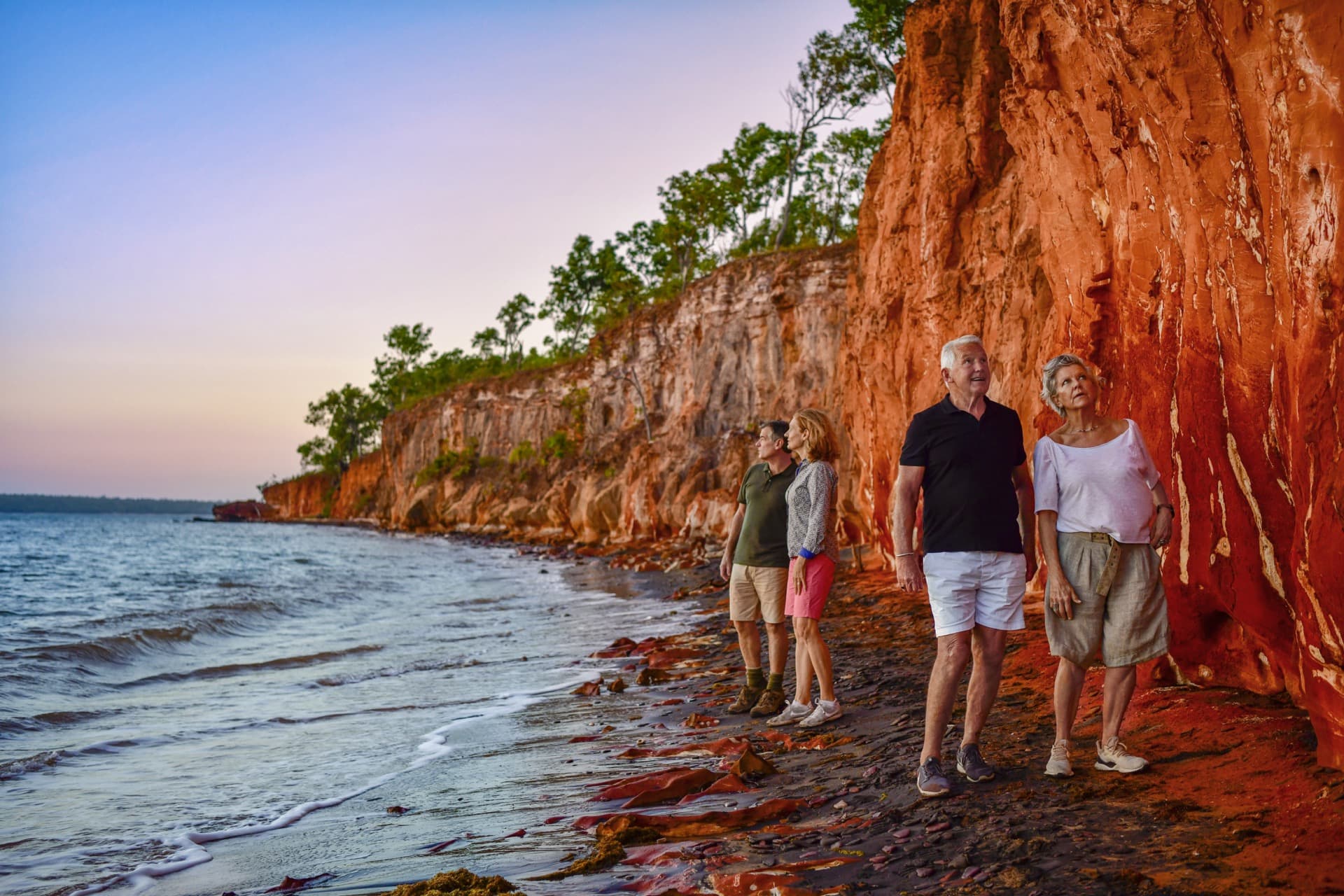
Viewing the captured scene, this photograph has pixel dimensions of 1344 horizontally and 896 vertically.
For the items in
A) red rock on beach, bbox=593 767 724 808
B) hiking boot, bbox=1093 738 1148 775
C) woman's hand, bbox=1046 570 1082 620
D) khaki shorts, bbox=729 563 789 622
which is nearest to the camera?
hiking boot, bbox=1093 738 1148 775

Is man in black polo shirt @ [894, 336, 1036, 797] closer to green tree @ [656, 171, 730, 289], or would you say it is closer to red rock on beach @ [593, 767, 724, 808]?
red rock on beach @ [593, 767, 724, 808]

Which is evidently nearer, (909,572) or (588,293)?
(909,572)

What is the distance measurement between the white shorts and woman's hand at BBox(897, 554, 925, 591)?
0.10m

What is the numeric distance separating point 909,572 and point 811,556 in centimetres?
171

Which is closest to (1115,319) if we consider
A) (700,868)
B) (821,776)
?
(821,776)

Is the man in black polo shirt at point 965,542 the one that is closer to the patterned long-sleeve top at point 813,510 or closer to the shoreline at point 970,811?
the shoreline at point 970,811

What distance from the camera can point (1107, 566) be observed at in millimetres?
3996

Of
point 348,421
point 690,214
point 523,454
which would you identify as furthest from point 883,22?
point 348,421

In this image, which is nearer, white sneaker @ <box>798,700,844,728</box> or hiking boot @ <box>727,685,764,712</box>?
white sneaker @ <box>798,700,844,728</box>

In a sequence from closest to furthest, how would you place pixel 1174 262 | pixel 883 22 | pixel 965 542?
pixel 965 542 → pixel 1174 262 → pixel 883 22

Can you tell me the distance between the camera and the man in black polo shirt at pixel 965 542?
4090 millimetres

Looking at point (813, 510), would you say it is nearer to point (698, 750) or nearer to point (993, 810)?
point (698, 750)

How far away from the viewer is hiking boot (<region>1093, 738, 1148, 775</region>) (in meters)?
3.90

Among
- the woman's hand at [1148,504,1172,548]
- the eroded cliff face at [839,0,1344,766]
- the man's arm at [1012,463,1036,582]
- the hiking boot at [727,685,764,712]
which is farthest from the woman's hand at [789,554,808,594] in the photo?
the woman's hand at [1148,504,1172,548]
